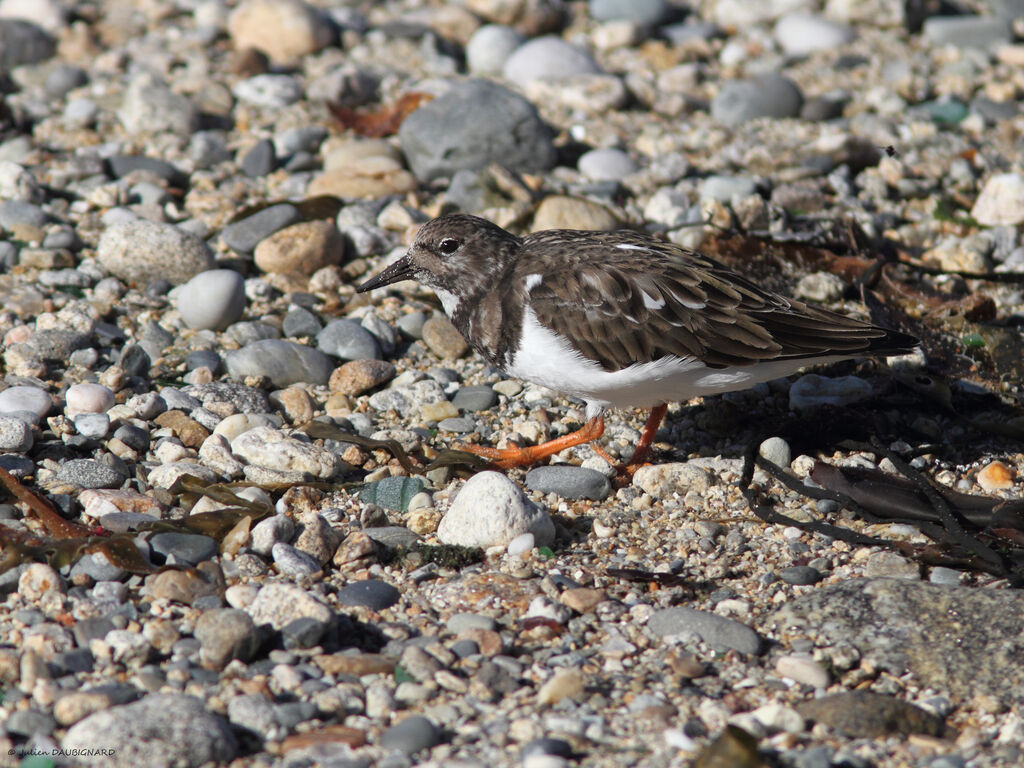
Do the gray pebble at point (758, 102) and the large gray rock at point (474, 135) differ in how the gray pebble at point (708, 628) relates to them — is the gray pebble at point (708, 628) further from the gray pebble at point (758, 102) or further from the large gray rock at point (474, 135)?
the gray pebble at point (758, 102)

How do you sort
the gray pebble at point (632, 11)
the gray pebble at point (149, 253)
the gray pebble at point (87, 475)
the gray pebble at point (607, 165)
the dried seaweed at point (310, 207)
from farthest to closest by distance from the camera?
the gray pebble at point (632, 11) < the gray pebble at point (607, 165) < the dried seaweed at point (310, 207) < the gray pebble at point (149, 253) < the gray pebble at point (87, 475)

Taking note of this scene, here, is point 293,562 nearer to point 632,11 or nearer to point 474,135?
point 474,135

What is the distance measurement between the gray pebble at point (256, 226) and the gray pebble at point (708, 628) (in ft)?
11.1

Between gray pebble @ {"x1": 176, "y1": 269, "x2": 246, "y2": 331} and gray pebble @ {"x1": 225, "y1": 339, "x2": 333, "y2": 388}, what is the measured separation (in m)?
0.34

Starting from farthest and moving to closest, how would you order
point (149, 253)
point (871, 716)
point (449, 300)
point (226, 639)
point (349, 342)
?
1. point (149, 253)
2. point (349, 342)
3. point (449, 300)
4. point (226, 639)
5. point (871, 716)

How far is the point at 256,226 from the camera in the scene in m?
5.80

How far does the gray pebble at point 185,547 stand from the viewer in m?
3.56

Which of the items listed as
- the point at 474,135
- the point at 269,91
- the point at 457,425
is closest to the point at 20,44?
the point at 269,91

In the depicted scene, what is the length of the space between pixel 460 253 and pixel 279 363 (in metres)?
1.07

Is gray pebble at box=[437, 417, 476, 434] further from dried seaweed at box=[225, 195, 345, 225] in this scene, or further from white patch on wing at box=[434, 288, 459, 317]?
dried seaweed at box=[225, 195, 345, 225]

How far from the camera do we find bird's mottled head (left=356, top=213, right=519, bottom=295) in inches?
175

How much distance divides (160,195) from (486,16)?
11.0 ft

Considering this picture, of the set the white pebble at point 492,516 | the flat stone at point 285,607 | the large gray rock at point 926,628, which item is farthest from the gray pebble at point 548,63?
the flat stone at point 285,607

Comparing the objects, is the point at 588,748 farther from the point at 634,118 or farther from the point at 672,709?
the point at 634,118
